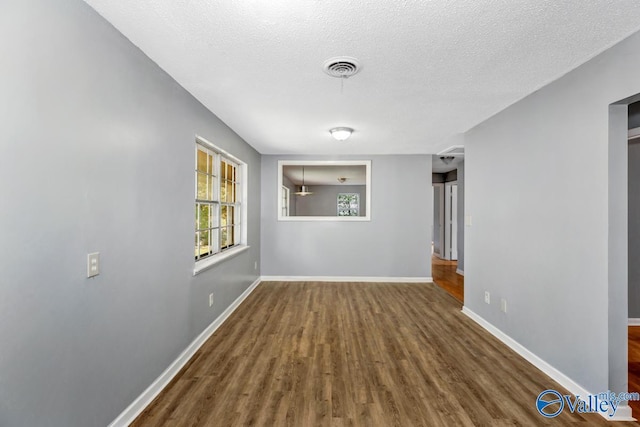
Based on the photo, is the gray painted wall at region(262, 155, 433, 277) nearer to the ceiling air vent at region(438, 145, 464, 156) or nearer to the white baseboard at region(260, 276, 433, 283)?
the white baseboard at region(260, 276, 433, 283)

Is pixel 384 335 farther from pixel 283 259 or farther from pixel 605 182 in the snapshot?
pixel 283 259

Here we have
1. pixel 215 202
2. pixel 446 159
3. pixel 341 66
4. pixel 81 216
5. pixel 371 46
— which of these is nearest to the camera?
pixel 81 216

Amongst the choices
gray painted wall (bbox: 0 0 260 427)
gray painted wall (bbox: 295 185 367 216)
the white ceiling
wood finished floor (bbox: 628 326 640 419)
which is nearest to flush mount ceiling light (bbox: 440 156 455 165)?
the white ceiling

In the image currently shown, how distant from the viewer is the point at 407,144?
4.51m

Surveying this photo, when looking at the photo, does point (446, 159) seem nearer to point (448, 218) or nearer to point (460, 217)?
point (460, 217)

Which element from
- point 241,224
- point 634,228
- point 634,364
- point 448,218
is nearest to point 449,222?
point 448,218

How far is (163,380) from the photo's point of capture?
7.06 feet

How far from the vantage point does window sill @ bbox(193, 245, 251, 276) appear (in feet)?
9.08

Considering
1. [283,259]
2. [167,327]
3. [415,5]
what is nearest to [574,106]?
[415,5]

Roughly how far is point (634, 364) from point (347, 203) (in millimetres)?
9082

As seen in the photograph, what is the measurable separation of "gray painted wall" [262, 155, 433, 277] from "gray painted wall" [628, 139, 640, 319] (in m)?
2.55

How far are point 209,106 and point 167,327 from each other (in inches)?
81.1

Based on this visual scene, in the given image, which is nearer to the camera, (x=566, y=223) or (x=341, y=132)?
(x=566, y=223)

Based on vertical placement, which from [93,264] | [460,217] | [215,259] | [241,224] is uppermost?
[460,217]
